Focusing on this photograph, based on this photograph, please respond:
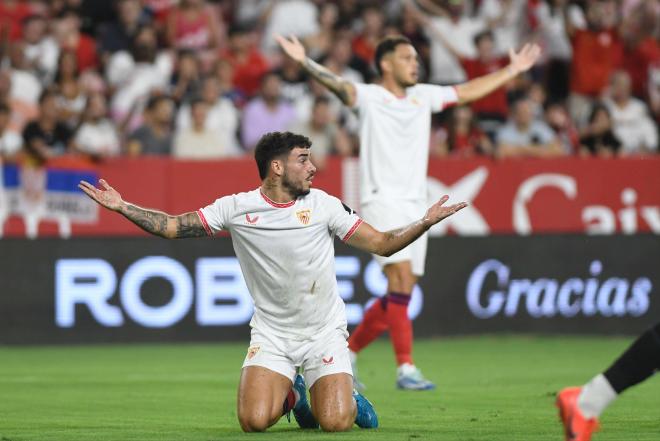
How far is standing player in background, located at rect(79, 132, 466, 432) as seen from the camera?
26.5 ft

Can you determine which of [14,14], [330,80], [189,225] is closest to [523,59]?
[330,80]

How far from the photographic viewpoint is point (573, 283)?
15.9 metres

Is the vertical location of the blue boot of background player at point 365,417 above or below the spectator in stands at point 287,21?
below

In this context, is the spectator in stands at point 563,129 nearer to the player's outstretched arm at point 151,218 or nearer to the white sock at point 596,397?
the player's outstretched arm at point 151,218

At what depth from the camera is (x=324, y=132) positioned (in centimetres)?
1725

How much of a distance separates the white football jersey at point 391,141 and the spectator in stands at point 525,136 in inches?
268

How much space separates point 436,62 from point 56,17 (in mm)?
5114

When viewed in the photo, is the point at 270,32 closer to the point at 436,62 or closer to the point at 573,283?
the point at 436,62

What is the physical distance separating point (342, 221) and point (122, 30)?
11.0m

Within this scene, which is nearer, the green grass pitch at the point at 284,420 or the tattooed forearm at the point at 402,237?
the tattooed forearm at the point at 402,237

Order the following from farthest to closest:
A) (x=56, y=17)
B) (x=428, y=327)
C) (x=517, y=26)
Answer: (x=517, y=26) < (x=56, y=17) < (x=428, y=327)

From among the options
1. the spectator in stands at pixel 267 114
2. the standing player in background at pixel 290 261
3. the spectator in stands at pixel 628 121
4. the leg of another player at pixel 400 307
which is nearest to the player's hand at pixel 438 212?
the standing player in background at pixel 290 261

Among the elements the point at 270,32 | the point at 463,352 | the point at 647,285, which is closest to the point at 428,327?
the point at 463,352

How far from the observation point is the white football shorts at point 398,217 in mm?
10750
